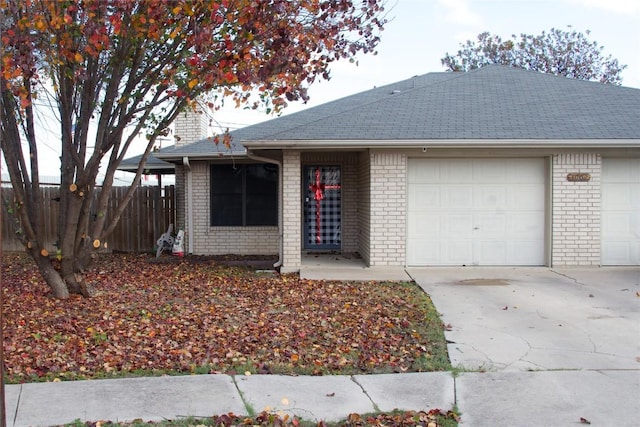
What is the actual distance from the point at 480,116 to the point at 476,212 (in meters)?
1.99

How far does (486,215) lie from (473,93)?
3487 millimetres

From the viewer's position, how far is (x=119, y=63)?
8078 millimetres

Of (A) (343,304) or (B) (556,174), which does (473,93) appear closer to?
(B) (556,174)

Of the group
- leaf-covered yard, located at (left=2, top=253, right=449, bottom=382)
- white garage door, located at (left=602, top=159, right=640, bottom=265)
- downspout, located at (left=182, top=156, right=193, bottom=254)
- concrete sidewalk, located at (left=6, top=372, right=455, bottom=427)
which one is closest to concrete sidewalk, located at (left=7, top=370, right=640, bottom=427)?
concrete sidewalk, located at (left=6, top=372, right=455, bottom=427)

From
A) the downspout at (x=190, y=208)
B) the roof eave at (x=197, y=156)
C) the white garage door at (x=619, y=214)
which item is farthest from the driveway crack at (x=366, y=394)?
the downspout at (x=190, y=208)

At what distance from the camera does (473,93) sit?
14.3 meters

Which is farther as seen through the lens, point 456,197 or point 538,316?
point 456,197

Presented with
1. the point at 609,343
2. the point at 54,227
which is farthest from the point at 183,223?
the point at 609,343

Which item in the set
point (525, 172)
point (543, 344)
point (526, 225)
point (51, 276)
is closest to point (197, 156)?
point (51, 276)

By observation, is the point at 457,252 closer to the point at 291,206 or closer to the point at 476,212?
the point at 476,212

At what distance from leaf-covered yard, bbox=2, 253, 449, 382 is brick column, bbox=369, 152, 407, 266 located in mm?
1600

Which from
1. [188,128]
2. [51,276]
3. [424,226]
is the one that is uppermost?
[188,128]

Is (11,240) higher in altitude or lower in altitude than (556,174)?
lower

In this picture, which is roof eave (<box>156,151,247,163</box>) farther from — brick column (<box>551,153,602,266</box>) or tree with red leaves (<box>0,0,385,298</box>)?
brick column (<box>551,153,602,266</box>)
